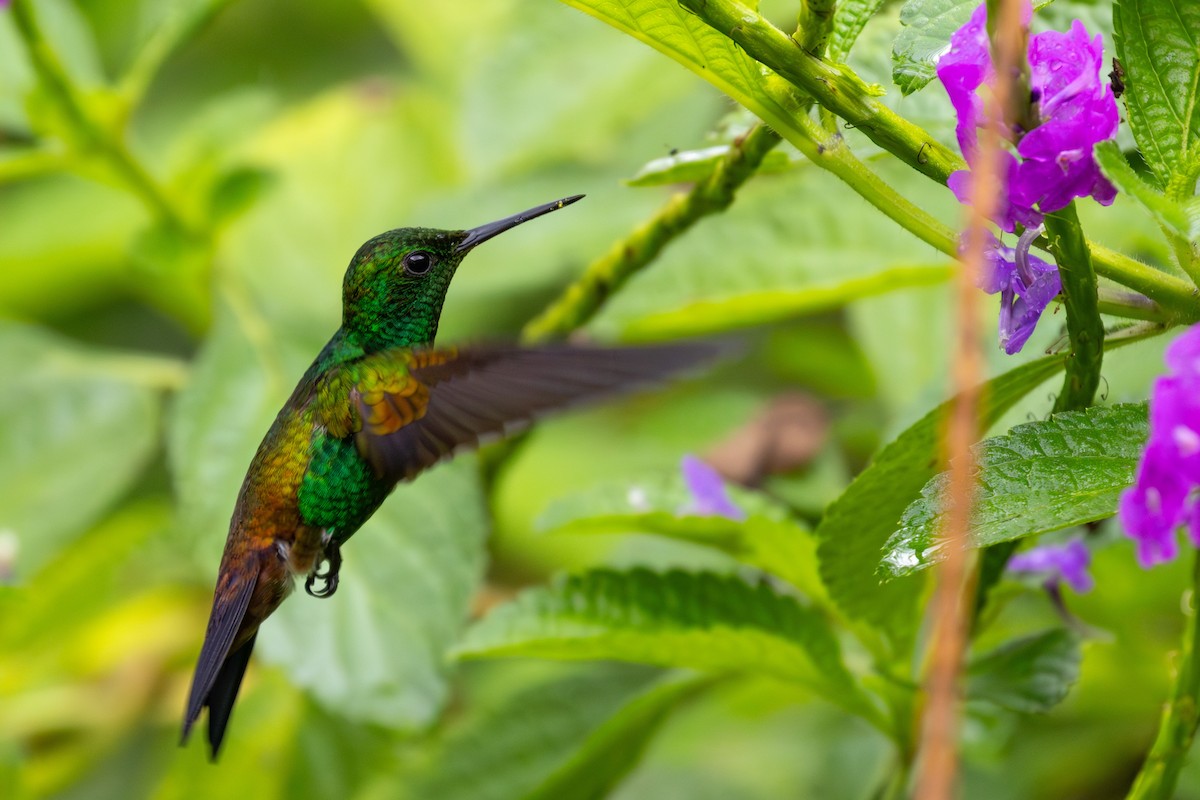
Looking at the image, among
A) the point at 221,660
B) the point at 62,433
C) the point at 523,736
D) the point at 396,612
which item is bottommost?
the point at 62,433

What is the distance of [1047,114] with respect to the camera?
75 cm

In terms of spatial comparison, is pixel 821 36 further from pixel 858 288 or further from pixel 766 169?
pixel 858 288

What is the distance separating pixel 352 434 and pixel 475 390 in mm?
211

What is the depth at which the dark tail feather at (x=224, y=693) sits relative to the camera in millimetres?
1290

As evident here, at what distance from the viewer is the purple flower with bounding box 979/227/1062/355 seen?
827 mm

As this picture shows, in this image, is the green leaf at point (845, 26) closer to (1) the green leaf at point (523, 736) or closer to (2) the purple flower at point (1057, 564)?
(2) the purple flower at point (1057, 564)

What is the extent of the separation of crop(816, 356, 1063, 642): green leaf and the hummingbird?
30 centimetres

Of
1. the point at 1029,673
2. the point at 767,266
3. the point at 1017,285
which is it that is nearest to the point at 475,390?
the point at 1017,285

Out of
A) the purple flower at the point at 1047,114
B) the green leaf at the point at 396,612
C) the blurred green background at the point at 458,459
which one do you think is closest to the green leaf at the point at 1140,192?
the purple flower at the point at 1047,114

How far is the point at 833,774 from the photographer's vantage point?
5.48 ft

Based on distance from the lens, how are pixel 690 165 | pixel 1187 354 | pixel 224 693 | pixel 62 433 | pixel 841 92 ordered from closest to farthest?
1. pixel 1187 354
2. pixel 841 92
3. pixel 690 165
4. pixel 224 693
5. pixel 62 433

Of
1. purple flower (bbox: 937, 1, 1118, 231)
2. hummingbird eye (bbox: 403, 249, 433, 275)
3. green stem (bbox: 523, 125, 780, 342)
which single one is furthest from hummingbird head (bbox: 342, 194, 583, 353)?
purple flower (bbox: 937, 1, 1118, 231)

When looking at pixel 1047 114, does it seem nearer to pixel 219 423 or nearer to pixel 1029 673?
pixel 1029 673

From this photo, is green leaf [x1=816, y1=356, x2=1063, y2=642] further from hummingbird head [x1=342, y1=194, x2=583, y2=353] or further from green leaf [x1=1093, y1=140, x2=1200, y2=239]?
hummingbird head [x1=342, y1=194, x2=583, y2=353]
